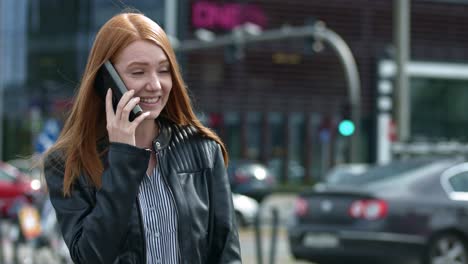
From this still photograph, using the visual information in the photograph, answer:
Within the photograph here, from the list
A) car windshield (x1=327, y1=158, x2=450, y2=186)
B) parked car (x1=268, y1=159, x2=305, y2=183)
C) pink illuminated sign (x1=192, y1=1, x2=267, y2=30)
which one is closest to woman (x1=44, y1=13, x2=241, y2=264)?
car windshield (x1=327, y1=158, x2=450, y2=186)

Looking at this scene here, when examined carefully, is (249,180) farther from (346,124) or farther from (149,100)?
(149,100)

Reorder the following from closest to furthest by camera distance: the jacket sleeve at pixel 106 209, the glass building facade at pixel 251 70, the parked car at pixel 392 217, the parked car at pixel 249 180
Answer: the jacket sleeve at pixel 106 209 < the parked car at pixel 392 217 < the parked car at pixel 249 180 < the glass building facade at pixel 251 70

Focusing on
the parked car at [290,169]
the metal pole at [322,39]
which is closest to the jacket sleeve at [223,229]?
the metal pole at [322,39]

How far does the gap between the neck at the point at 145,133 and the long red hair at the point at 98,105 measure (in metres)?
0.08

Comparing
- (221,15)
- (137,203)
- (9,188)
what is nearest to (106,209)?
(137,203)

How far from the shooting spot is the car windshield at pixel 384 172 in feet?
42.3

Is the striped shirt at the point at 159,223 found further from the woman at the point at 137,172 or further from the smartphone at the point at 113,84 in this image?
the smartphone at the point at 113,84

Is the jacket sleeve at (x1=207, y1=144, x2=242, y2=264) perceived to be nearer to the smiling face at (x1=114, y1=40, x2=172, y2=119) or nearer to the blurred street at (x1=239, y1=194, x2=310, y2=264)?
the smiling face at (x1=114, y1=40, x2=172, y2=119)

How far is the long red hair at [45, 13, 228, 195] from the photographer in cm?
307

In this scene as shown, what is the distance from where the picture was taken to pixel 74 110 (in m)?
3.22

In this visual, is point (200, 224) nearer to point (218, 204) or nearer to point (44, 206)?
point (218, 204)

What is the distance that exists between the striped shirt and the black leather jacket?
2cm

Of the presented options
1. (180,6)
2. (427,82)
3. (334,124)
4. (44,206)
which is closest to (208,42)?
(44,206)

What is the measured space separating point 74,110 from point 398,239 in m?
9.19
